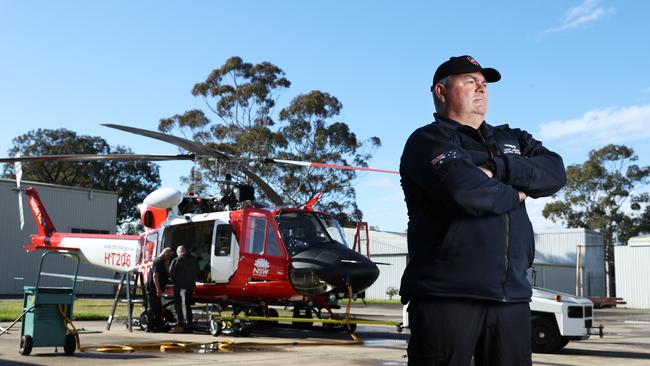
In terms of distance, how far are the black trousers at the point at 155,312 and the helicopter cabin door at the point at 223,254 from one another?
1105 mm

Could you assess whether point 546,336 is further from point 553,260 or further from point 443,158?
point 553,260

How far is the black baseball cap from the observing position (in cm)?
282

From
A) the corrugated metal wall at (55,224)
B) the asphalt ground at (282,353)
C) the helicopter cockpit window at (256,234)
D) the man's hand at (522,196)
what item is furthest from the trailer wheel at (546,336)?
the corrugated metal wall at (55,224)

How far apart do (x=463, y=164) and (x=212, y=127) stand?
37.7m

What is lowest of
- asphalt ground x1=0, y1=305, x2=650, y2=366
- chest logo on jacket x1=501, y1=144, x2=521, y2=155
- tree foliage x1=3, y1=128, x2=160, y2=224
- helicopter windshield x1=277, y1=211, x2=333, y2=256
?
asphalt ground x1=0, y1=305, x2=650, y2=366

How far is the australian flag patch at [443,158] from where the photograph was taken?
8.58ft

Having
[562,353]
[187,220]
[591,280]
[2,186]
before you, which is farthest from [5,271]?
[591,280]

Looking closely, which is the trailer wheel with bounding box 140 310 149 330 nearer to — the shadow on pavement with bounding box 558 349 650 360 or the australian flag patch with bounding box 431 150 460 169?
the shadow on pavement with bounding box 558 349 650 360

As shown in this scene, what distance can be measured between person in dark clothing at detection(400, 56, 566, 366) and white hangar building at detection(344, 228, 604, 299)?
37.8 metres

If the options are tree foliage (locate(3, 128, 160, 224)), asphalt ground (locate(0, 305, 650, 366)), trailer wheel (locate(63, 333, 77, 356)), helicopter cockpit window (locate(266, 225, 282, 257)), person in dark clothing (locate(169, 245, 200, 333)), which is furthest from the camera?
tree foliage (locate(3, 128, 160, 224))

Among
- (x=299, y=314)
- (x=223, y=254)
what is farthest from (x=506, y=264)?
(x=299, y=314)

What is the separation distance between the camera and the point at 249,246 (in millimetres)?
13055

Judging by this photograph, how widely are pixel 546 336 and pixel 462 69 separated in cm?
798

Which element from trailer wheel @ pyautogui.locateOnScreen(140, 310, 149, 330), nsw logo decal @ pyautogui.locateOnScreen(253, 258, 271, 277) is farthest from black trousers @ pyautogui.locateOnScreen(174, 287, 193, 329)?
nsw logo decal @ pyautogui.locateOnScreen(253, 258, 271, 277)
